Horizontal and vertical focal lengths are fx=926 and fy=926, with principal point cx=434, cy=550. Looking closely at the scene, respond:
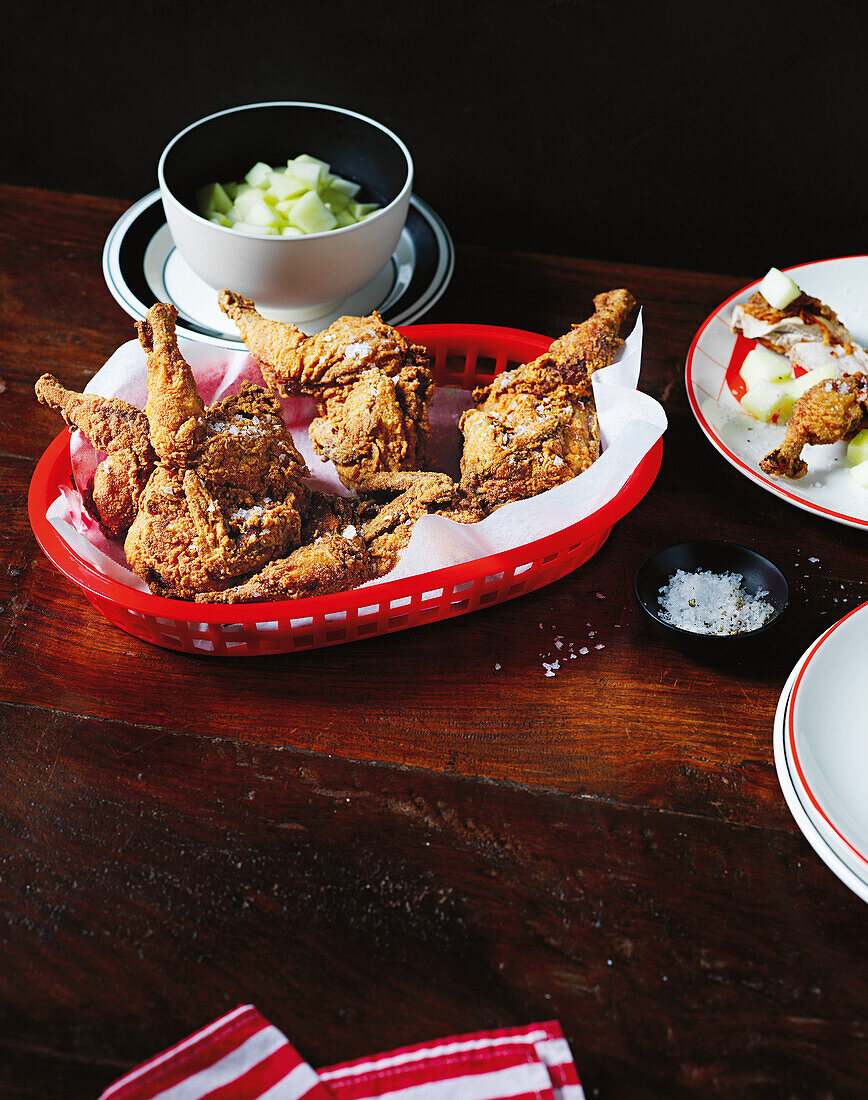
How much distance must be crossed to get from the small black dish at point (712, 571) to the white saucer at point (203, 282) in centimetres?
53

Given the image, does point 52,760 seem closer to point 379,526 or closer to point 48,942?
point 48,942

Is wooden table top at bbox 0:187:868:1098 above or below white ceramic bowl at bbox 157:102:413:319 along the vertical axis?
below

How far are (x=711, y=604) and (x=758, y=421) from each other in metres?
0.36

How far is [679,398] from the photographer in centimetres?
133

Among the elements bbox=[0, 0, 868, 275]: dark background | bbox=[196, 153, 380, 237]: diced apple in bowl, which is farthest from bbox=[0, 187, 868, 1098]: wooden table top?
bbox=[0, 0, 868, 275]: dark background

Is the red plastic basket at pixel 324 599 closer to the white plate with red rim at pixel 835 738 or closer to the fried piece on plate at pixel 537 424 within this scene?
the fried piece on plate at pixel 537 424

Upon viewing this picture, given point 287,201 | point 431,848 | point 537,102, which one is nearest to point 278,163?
point 287,201

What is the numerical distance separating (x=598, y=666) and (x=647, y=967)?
318 mm

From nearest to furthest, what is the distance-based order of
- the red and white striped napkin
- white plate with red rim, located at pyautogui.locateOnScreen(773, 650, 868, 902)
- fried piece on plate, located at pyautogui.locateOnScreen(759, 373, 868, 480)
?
the red and white striped napkin → white plate with red rim, located at pyautogui.locateOnScreen(773, 650, 868, 902) → fried piece on plate, located at pyautogui.locateOnScreen(759, 373, 868, 480)

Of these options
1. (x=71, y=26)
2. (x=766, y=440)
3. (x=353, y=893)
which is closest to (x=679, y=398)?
(x=766, y=440)

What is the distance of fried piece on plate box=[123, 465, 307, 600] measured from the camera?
0.92m

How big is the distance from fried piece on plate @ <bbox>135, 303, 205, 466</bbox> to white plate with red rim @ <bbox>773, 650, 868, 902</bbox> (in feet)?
2.16

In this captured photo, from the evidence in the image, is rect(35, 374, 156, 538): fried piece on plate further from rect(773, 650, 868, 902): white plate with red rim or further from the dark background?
the dark background

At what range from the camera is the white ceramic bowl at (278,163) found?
119cm
